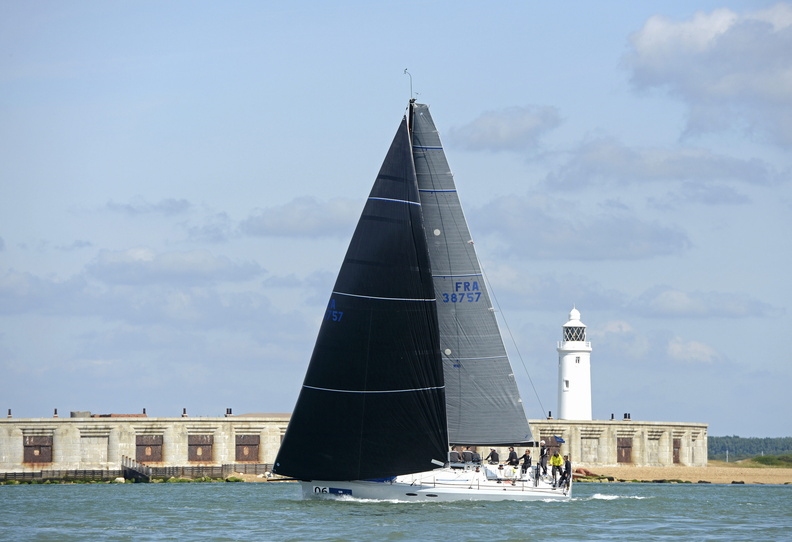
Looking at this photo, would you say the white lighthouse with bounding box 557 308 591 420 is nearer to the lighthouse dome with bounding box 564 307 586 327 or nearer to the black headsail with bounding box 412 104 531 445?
the lighthouse dome with bounding box 564 307 586 327

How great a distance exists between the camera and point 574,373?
258 feet

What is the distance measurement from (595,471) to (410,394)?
38.1 metres

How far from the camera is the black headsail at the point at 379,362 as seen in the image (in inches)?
1489

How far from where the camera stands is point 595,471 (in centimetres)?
7356

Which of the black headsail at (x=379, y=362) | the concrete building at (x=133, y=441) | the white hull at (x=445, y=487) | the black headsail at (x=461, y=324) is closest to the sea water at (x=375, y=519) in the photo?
the white hull at (x=445, y=487)

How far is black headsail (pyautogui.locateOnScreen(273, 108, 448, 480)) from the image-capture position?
124ft

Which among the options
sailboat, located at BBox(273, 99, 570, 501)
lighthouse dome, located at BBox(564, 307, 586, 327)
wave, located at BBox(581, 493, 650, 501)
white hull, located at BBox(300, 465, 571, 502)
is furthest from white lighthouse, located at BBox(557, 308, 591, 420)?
sailboat, located at BBox(273, 99, 570, 501)

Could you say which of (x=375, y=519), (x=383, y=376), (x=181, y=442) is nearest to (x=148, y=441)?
(x=181, y=442)

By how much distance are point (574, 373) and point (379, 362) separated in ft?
139

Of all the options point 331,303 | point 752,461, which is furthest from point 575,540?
point 752,461

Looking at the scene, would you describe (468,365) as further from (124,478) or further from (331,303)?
(124,478)

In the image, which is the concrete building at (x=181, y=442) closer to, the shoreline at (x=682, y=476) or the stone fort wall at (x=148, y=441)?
the stone fort wall at (x=148, y=441)

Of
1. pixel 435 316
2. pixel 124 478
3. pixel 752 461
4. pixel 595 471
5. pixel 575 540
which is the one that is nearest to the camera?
pixel 575 540

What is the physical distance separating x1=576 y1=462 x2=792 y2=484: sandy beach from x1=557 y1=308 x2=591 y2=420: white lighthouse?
4.73 m
